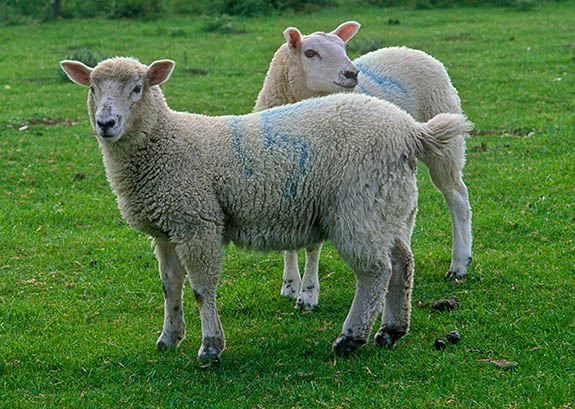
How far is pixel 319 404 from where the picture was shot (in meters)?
4.05

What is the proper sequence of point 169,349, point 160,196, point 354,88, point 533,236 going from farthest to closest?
1. point 533,236
2. point 354,88
3. point 169,349
4. point 160,196

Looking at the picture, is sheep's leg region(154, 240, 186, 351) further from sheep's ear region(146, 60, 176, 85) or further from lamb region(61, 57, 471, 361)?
sheep's ear region(146, 60, 176, 85)

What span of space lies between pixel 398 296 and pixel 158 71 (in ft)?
6.68

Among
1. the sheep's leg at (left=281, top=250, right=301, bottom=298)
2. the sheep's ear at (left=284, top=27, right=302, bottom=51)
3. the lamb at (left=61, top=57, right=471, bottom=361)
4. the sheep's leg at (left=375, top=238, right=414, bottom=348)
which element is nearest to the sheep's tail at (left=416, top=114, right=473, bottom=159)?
the lamb at (left=61, top=57, right=471, bottom=361)

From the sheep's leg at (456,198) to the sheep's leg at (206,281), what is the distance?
6.94ft

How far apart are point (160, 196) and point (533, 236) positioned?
3.57 m

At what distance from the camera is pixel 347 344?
15.2ft

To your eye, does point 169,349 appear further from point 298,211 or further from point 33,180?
point 33,180

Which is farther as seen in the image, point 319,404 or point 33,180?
point 33,180

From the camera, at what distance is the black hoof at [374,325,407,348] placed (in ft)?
15.6

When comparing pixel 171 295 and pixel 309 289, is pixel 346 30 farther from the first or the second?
pixel 171 295

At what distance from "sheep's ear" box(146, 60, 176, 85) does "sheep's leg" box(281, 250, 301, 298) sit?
185 centimetres

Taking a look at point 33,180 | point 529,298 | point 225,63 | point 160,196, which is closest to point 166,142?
point 160,196

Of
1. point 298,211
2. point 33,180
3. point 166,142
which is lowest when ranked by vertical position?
point 33,180
